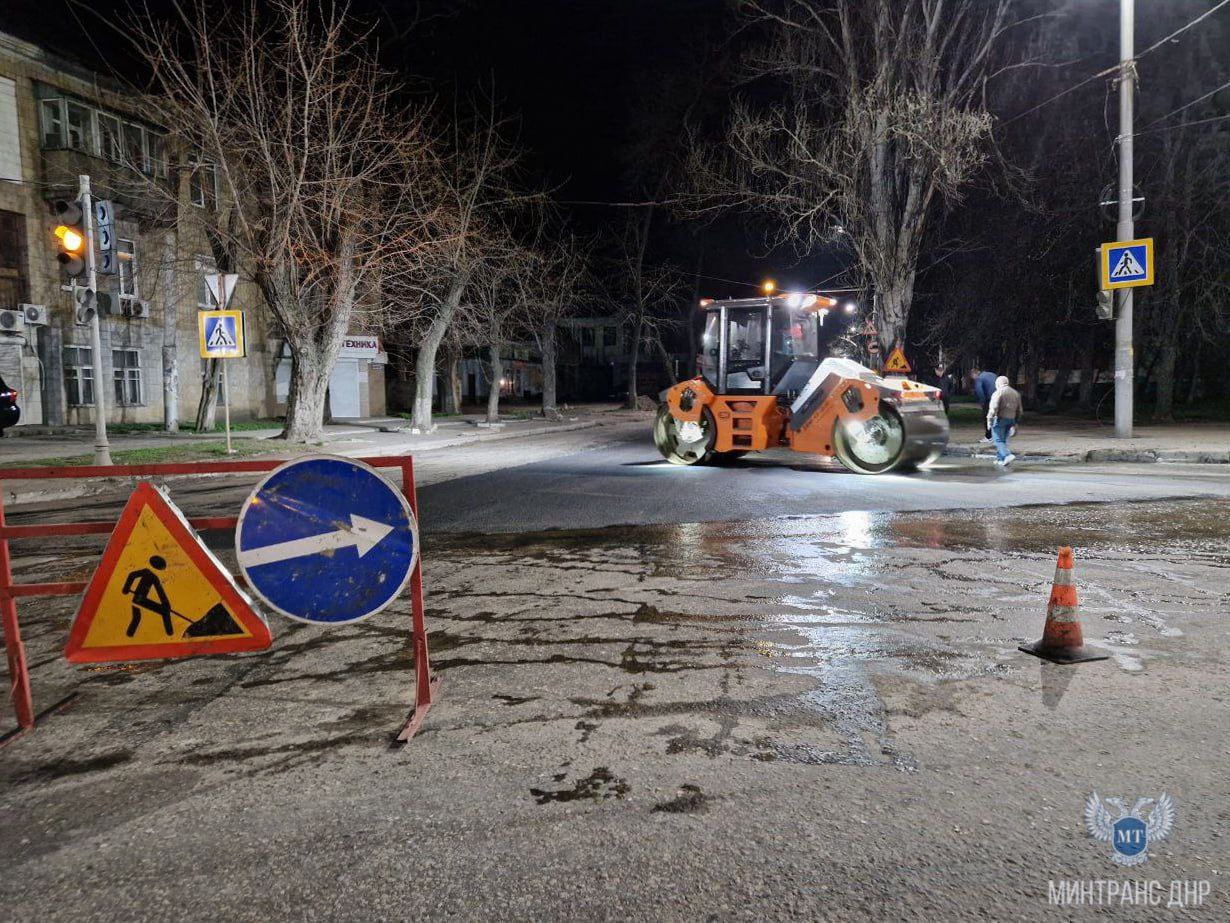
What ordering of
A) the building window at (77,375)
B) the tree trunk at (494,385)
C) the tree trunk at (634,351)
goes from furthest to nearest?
the tree trunk at (634,351), the tree trunk at (494,385), the building window at (77,375)

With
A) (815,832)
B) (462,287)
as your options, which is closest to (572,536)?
(815,832)

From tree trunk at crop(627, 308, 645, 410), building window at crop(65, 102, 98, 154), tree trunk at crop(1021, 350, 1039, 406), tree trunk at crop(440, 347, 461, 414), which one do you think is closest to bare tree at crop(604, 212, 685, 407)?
tree trunk at crop(627, 308, 645, 410)

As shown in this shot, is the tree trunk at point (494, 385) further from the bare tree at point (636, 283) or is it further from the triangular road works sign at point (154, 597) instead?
the triangular road works sign at point (154, 597)

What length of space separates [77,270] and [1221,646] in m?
15.7

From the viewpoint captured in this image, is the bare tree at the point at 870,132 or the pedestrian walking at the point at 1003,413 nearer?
the pedestrian walking at the point at 1003,413

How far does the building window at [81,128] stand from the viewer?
24547mm

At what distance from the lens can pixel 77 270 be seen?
1320 centimetres

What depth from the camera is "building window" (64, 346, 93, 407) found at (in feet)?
80.9

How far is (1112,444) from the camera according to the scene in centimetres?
1705

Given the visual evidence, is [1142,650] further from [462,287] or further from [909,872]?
[462,287]

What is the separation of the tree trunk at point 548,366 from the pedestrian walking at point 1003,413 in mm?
23907

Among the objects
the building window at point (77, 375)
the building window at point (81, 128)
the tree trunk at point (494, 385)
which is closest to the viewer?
the building window at point (81, 128)
